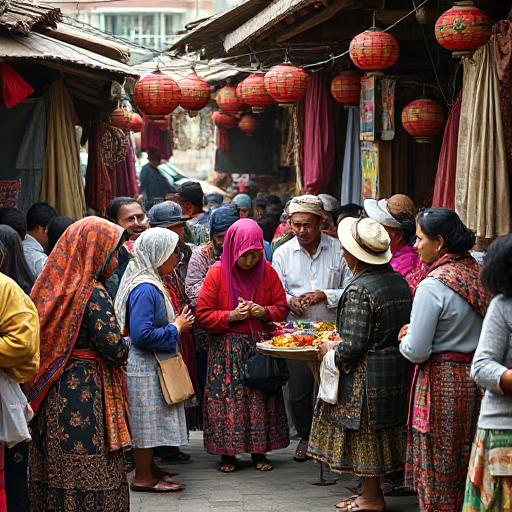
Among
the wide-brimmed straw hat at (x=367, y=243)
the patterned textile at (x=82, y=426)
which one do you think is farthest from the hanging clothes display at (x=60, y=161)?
the patterned textile at (x=82, y=426)

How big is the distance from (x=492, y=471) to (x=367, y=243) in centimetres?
200

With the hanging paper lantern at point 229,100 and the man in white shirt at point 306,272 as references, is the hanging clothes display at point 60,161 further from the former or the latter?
the hanging paper lantern at point 229,100

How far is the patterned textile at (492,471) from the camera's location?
17.0ft

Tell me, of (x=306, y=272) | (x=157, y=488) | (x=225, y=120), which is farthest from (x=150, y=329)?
(x=225, y=120)

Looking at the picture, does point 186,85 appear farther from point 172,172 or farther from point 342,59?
point 172,172

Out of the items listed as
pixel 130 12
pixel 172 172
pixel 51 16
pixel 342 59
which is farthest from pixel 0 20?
pixel 130 12

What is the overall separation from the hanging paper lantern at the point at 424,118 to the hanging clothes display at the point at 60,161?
301 cm

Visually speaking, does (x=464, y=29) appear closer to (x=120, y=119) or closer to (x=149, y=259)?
(x=149, y=259)

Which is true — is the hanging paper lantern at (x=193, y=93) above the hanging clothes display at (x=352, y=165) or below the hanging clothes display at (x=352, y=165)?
above

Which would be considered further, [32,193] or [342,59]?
[342,59]

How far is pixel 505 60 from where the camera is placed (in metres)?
7.29

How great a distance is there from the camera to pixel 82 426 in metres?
6.25

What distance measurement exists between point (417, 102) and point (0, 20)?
362 cm

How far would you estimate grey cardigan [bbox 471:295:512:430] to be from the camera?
202 inches
